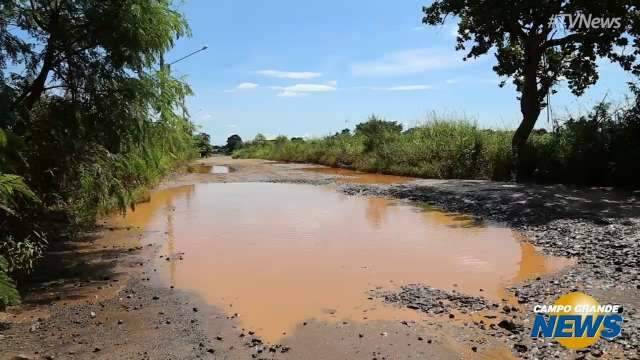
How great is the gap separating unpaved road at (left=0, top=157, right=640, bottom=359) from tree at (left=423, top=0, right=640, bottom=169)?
9034 mm

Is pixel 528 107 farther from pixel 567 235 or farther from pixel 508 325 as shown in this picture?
pixel 508 325

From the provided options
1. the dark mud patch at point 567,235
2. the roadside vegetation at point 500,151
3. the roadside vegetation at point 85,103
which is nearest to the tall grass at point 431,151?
the roadside vegetation at point 500,151

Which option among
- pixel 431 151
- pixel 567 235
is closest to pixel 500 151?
pixel 431 151

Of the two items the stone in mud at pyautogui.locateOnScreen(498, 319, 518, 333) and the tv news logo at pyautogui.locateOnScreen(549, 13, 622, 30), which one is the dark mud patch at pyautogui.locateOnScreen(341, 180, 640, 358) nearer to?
the stone in mud at pyautogui.locateOnScreen(498, 319, 518, 333)

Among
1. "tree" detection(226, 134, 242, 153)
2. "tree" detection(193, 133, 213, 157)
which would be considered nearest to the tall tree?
"tree" detection(193, 133, 213, 157)

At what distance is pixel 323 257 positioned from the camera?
8.35 meters

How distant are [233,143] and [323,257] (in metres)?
72.5

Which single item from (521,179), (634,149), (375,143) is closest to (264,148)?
(375,143)

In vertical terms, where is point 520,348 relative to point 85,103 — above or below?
below

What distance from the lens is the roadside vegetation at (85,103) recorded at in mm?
6977

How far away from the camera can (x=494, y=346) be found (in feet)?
15.4

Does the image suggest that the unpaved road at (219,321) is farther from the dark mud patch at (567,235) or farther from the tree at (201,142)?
the tree at (201,142)

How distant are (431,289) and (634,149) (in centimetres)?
1044

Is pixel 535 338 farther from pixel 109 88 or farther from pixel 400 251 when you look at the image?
pixel 109 88
